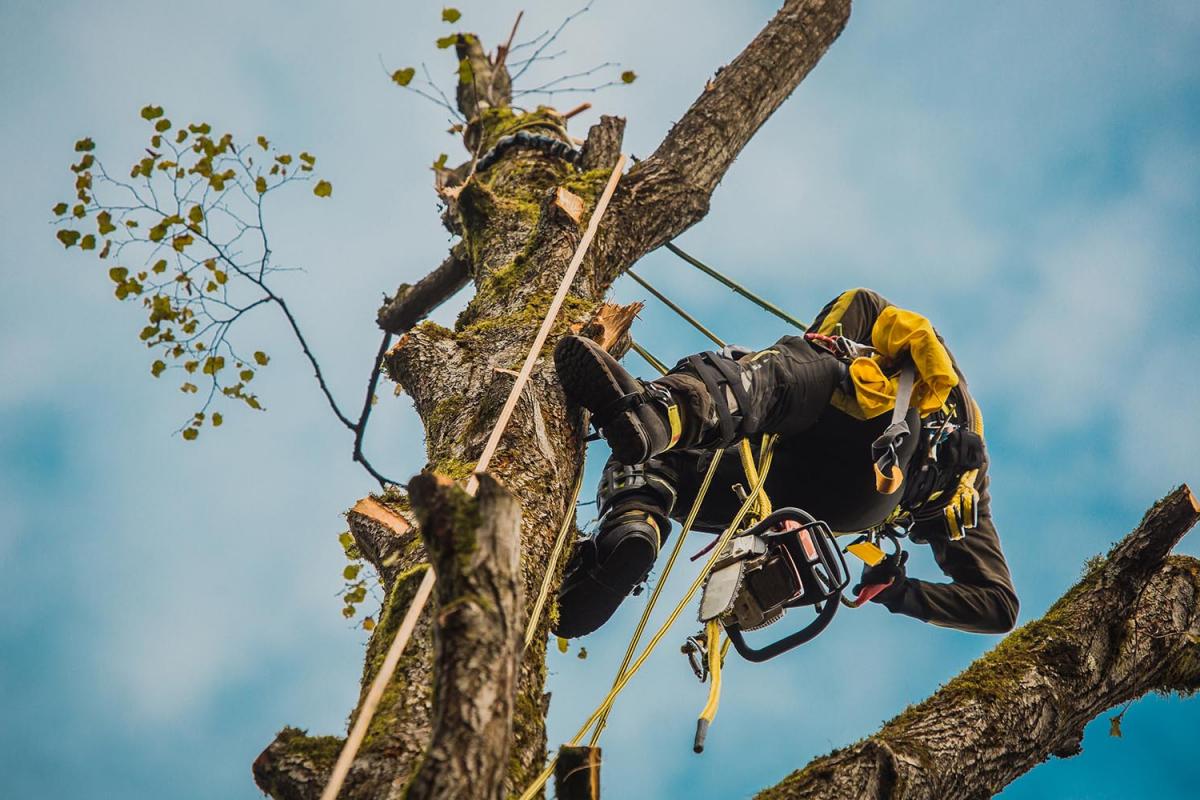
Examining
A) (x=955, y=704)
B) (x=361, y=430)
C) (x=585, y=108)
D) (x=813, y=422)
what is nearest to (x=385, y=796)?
(x=955, y=704)

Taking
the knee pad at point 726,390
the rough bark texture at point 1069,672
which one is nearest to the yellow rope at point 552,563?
the knee pad at point 726,390

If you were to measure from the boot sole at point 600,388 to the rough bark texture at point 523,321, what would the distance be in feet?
0.47

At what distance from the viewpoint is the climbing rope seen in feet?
5.46

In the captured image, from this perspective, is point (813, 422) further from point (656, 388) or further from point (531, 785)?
point (531, 785)

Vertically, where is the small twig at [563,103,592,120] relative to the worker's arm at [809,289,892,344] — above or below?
above

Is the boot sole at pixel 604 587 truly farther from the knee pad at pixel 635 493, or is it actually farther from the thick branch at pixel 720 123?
the thick branch at pixel 720 123

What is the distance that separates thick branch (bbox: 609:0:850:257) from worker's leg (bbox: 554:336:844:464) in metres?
0.90

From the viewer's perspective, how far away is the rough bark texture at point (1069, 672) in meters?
2.54

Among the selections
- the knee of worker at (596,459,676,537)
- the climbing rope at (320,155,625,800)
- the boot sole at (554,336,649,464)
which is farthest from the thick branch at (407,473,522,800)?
the knee of worker at (596,459,676,537)

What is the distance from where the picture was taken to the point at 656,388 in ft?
8.92

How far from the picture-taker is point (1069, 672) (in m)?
2.82

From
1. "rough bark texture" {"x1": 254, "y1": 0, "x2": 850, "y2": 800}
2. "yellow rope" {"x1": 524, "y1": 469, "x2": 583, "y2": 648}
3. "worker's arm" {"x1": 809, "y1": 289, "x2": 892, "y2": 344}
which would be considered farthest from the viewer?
"worker's arm" {"x1": 809, "y1": 289, "x2": 892, "y2": 344}

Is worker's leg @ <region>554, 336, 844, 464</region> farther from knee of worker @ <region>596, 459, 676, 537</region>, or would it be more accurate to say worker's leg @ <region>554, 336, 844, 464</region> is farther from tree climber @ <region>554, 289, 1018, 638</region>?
knee of worker @ <region>596, 459, 676, 537</region>

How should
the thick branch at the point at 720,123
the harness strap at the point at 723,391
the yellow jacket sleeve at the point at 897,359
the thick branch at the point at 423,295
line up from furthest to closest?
the thick branch at the point at 423,295 < the thick branch at the point at 720,123 < the yellow jacket sleeve at the point at 897,359 < the harness strap at the point at 723,391
